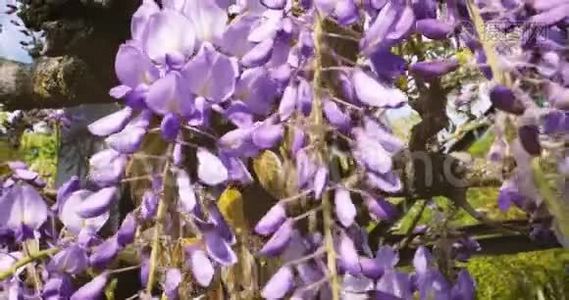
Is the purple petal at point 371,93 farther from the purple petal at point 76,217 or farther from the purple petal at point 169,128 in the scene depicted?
the purple petal at point 76,217

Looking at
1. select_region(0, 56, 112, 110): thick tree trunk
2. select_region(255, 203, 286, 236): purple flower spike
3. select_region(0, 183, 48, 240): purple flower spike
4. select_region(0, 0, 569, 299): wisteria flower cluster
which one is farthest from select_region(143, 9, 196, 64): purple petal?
select_region(0, 56, 112, 110): thick tree trunk

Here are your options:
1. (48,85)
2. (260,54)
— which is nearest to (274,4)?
(260,54)

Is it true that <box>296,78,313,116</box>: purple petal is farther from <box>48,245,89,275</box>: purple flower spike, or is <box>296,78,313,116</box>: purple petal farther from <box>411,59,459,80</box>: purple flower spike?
<box>48,245,89,275</box>: purple flower spike

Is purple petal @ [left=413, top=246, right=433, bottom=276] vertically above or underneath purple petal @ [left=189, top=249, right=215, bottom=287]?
underneath

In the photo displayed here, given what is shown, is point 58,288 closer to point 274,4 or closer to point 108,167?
point 108,167

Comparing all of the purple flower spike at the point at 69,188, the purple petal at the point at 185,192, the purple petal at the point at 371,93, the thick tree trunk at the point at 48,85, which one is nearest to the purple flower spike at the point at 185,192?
the purple petal at the point at 185,192

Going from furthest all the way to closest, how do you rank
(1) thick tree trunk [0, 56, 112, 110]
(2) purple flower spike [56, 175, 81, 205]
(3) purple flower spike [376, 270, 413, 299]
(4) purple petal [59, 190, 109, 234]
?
(1) thick tree trunk [0, 56, 112, 110]
(2) purple flower spike [56, 175, 81, 205]
(4) purple petal [59, 190, 109, 234]
(3) purple flower spike [376, 270, 413, 299]

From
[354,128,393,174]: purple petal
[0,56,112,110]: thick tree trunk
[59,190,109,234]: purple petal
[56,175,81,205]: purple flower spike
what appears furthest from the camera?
[0,56,112,110]: thick tree trunk
